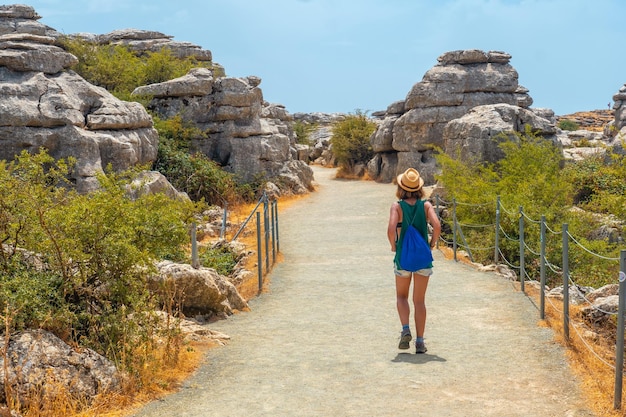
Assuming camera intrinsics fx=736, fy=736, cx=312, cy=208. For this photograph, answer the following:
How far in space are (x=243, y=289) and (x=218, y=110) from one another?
53.6ft

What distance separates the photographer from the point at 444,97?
99.7ft

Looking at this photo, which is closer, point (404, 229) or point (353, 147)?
point (404, 229)

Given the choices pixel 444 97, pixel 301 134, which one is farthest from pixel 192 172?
pixel 301 134

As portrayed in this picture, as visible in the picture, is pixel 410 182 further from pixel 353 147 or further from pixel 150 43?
pixel 150 43

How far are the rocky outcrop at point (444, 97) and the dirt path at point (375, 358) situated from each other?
16.9 metres

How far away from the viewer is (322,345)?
28.6ft

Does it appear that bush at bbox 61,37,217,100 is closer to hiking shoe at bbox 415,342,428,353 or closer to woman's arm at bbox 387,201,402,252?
woman's arm at bbox 387,201,402,252

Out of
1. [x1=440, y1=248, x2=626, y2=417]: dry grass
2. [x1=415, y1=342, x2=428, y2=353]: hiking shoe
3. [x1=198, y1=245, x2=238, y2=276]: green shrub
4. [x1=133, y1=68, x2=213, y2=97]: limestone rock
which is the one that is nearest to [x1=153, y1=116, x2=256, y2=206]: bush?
[x1=133, y1=68, x2=213, y2=97]: limestone rock

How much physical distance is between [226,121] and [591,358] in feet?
72.5

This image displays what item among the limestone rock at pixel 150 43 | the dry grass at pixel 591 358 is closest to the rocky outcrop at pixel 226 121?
the limestone rock at pixel 150 43

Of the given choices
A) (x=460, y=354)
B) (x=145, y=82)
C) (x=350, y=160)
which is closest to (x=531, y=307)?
(x=460, y=354)

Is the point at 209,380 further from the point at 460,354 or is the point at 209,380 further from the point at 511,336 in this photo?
the point at 511,336

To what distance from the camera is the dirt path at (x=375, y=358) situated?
645 cm

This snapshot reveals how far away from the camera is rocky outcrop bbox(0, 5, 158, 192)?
19.4m
